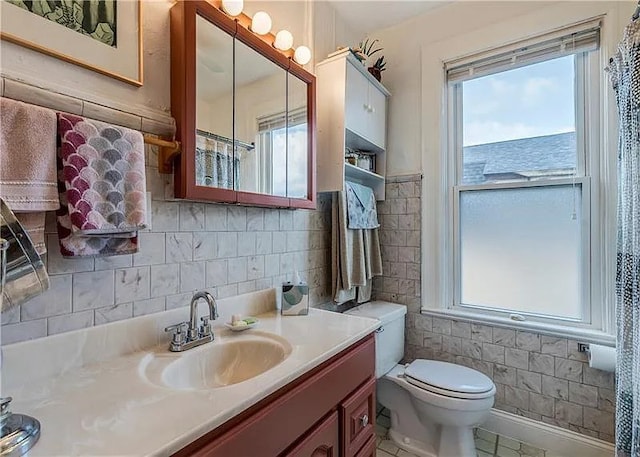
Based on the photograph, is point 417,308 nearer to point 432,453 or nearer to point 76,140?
point 432,453

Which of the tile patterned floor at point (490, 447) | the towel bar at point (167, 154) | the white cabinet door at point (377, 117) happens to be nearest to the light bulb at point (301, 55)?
the white cabinet door at point (377, 117)

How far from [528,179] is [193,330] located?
1.86 m

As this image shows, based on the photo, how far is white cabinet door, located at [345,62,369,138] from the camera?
1.70m

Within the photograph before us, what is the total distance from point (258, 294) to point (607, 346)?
1653mm

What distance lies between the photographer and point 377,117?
2014mm

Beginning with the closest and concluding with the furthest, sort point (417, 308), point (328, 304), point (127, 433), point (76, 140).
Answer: point (127, 433) → point (76, 140) → point (328, 304) → point (417, 308)

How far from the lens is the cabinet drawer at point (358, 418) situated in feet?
3.50

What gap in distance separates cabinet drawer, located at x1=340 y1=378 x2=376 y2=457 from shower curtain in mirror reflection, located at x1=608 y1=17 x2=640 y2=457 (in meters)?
0.93

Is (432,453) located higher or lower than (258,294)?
lower

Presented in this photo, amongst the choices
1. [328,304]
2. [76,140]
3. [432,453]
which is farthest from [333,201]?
[432,453]

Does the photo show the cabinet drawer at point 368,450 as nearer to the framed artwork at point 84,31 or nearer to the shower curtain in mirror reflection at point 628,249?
the shower curtain in mirror reflection at point 628,249

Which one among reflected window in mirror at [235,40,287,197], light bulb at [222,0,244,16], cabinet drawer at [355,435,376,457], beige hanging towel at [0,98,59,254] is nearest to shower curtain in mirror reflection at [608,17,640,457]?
cabinet drawer at [355,435,376,457]

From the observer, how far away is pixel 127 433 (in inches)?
22.6

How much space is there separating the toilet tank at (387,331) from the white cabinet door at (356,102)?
103 centimetres
